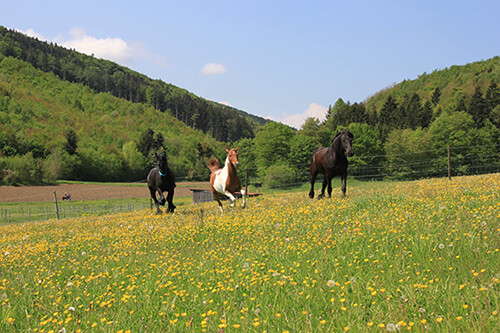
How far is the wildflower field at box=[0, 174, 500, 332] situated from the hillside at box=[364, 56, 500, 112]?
478 feet

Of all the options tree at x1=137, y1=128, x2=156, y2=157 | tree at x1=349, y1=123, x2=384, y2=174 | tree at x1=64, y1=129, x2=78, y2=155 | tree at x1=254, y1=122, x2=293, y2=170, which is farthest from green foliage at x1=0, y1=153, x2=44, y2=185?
tree at x1=349, y1=123, x2=384, y2=174

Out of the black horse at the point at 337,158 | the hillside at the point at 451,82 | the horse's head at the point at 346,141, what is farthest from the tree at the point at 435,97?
the horse's head at the point at 346,141

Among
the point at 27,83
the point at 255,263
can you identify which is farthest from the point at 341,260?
the point at 27,83

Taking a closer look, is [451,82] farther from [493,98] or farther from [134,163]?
[134,163]

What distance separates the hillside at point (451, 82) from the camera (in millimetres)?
150625

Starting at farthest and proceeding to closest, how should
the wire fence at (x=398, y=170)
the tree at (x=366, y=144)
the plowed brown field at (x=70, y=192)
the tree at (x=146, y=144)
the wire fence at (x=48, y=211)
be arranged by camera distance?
the tree at (x=146, y=144)
the tree at (x=366, y=144)
the plowed brown field at (x=70, y=192)
the wire fence at (x=398, y=170)
the wire fence at (x=48, y=211)

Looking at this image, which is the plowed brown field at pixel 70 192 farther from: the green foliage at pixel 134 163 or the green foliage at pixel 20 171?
the green foliage at pixel 134 163

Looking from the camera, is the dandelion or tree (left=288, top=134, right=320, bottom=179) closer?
the dandelion

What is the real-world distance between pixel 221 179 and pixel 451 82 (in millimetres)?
191122

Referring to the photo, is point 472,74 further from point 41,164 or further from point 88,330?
point 88,330

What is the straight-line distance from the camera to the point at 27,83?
180375 mm

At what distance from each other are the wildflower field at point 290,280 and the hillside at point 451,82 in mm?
145772

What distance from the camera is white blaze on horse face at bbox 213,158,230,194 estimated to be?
49.2ft

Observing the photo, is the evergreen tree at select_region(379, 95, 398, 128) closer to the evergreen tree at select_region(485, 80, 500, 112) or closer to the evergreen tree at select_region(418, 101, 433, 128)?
the evergreen tree at select_region(418, 101, 433, 128)
